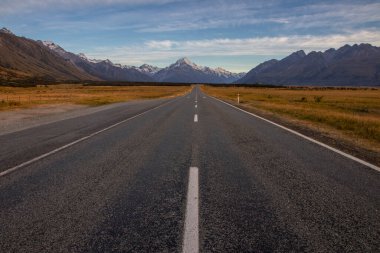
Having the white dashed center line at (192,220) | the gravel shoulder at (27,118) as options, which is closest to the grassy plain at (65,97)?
the gravel shoulder at (27,118)

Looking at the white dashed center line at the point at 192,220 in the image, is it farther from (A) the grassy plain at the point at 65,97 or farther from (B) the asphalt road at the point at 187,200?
(A) the grassy plain at the point at 65,97

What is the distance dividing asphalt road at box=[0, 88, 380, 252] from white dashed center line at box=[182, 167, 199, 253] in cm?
1

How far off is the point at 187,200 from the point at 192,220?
78 cm

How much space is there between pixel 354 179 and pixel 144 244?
4.27m

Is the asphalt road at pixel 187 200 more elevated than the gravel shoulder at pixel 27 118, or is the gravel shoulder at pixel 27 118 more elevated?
the asphalt road at pixel 187 200

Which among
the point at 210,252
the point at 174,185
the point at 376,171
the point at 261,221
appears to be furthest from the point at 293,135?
the point at 210,252

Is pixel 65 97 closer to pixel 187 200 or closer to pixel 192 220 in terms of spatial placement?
pixel 187 200

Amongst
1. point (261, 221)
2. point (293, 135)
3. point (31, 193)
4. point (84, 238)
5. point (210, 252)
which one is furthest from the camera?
→ point (293, 135)

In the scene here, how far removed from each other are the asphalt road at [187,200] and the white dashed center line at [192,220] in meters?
0.01

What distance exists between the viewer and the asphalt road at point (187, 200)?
12.9 feet

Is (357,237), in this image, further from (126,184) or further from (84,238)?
(126,184)

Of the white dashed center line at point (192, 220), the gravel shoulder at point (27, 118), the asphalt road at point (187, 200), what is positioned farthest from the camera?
the gravel shoulder at point (27, 118)

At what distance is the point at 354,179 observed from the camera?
6.41m

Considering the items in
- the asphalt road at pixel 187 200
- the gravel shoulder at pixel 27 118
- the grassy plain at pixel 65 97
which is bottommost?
the grassy plain at pixel 65 97
